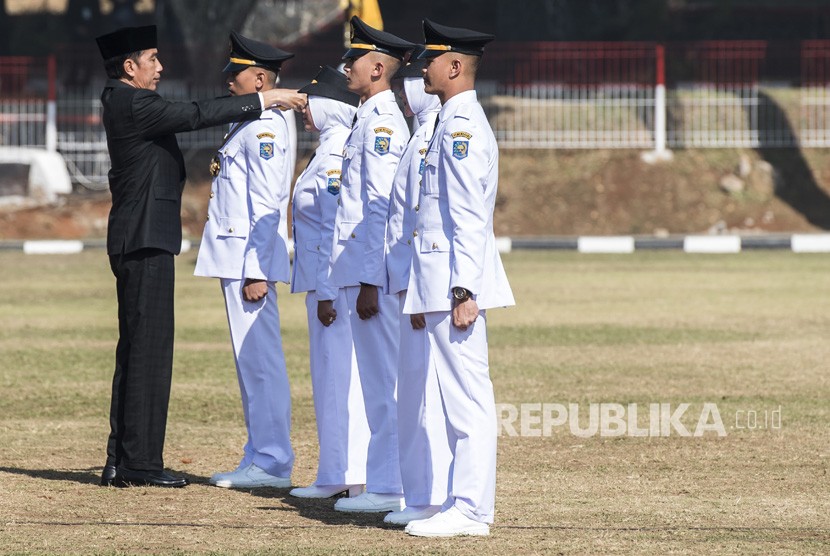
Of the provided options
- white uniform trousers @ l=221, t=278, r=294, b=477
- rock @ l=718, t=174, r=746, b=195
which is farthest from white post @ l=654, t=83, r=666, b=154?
white uniform trousers @ l=221, t=278, r=294, b=477

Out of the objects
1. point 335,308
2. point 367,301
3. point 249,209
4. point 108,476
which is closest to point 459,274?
point 367,301

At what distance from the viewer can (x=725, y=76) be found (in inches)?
1284

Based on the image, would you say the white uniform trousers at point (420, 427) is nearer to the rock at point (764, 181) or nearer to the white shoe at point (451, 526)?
the white shoe at point (451, 526)

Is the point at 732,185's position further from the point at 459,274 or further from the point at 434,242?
the point at 459,274

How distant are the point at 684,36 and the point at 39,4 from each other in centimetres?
1862

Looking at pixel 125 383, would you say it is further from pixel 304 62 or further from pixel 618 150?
pixel 304 62

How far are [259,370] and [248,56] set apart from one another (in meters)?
1.64

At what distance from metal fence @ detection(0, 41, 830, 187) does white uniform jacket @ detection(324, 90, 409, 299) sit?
2222 centimetres

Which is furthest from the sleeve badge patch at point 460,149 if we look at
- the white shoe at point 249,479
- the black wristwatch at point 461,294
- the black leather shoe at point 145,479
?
the black leather shoe at point 145,479

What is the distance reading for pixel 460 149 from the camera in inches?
261

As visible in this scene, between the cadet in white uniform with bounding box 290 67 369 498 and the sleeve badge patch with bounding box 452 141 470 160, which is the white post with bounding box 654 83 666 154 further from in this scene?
the sleeve badge patch with bounding box 452 141 470 160

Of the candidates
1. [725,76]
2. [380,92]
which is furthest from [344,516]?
[725,76]

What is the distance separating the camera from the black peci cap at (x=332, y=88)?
808 cm

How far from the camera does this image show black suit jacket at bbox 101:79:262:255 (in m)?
7.92
